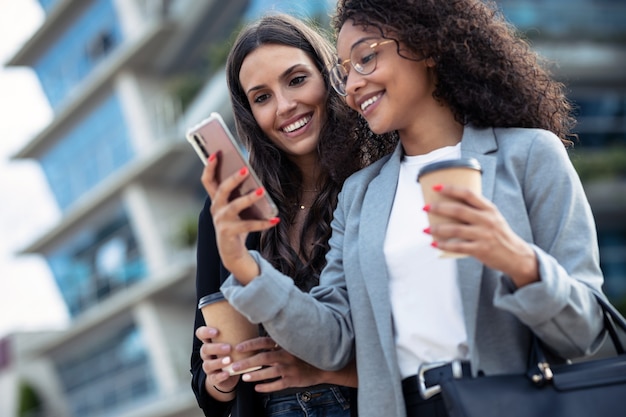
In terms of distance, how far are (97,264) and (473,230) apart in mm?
27243

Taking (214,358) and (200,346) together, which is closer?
(214,358)

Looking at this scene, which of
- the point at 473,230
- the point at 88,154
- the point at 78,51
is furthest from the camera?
the point at 78,51

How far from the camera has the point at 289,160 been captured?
13.4ft

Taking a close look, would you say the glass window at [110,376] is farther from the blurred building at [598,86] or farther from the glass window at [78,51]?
the blurred building at [598,86]

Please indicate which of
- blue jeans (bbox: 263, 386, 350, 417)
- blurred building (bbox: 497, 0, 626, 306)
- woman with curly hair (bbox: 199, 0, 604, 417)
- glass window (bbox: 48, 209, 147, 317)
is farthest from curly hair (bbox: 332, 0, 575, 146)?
glass window (bbox: 48, 209, 147, 317)

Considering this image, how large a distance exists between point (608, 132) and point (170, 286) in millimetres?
10414

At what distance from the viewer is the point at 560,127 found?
3.22m

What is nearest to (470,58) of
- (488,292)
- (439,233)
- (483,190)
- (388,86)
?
(388,86)

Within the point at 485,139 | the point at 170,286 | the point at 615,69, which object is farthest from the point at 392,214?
the point at 170,286

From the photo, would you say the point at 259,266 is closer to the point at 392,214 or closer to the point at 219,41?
the point at 392,214

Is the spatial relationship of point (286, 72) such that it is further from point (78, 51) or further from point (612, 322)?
point (78, 51)

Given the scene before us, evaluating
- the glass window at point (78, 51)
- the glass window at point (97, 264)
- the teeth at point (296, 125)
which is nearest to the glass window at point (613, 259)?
the glass window at point (97, 264)

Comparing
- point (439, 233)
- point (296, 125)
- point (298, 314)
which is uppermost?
point (296, 125)

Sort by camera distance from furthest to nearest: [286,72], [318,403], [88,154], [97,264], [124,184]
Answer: [88,154], [97,264], [124,184], [286,72], [318,403]
